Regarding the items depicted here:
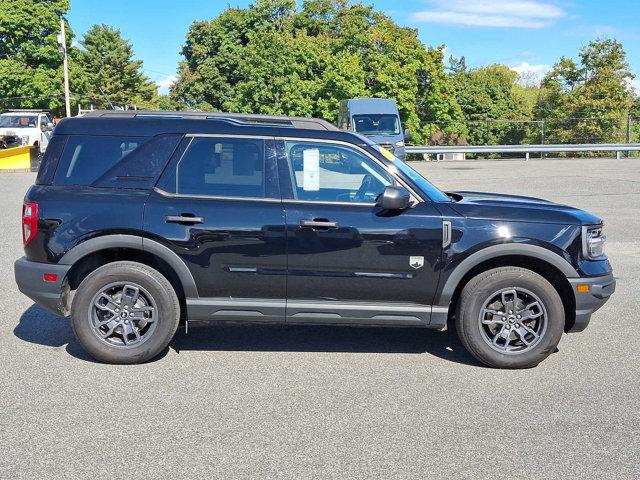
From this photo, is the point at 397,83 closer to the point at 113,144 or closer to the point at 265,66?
the point at 265,66

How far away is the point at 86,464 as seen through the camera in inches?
140

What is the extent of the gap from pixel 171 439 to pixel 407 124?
144 ft

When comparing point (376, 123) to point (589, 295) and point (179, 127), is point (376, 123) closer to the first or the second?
point (179, 127)

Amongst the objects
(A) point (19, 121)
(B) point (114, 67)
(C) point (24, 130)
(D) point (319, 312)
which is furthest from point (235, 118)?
(B) point (114, 67)

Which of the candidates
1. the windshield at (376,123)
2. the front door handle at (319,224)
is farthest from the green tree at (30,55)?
the front door handle at (319,224)

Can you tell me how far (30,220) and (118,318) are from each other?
101cm

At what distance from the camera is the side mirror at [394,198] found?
4.83 m

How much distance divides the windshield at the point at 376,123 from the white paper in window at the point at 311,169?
18.4 meters

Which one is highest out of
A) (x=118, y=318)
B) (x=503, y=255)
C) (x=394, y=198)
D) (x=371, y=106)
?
(x=371, y=106)

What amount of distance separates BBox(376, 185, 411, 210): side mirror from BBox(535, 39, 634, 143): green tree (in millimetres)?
40470

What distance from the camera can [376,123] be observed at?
23562mm

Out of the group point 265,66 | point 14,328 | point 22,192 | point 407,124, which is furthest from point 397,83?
point 14,328

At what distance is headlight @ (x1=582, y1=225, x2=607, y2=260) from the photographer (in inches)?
199

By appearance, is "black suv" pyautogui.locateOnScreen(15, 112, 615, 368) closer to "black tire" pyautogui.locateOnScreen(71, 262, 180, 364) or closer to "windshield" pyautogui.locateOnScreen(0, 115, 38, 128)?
"black tire" pyautogui.locateOnScreen(71, 262, 180, 364)
